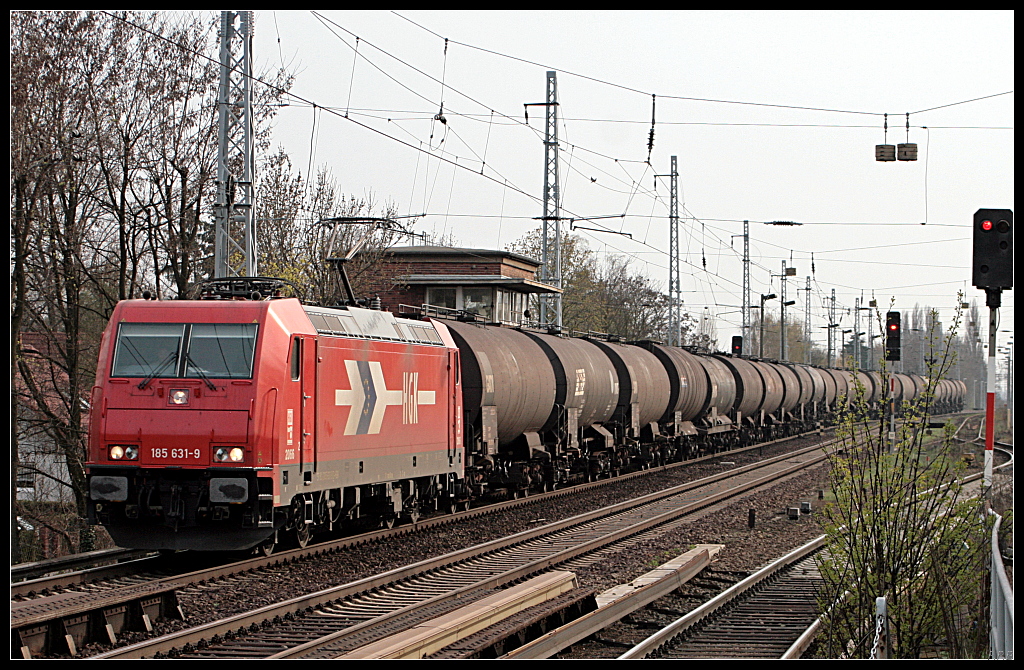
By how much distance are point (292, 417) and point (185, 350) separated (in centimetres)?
152

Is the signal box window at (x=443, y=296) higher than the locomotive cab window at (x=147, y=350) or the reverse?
higher

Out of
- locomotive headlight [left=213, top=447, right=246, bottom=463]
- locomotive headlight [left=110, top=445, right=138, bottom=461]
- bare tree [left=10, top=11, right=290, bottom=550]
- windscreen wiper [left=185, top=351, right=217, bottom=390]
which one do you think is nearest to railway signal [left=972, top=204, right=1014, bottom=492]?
locomotive headlight [left=213, top=447, right=246, bottom=463]

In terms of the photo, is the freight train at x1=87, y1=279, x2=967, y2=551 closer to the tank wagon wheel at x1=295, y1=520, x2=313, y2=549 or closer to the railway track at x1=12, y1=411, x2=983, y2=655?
the tank wagon wheel at x1=295, y1=520, x2=313, y2=549

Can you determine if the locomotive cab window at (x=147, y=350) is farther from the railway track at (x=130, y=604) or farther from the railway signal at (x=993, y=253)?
the railway signal at (x=993, y=253)

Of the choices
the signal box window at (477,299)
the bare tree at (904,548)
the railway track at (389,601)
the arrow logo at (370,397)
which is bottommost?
the railway track at (389,601)

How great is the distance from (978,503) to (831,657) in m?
2.54

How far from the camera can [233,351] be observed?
41.7 feet

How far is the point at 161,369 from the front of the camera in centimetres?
1271

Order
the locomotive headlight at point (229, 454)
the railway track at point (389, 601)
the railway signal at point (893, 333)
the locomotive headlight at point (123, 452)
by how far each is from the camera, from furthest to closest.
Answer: the railway signal at point (893, 333) → the locomotive headlight at point (123, 452) → the locomotive headlight at point (229, 454) → the railway track at point (389, 601)

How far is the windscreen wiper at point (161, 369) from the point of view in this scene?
41.5 ft

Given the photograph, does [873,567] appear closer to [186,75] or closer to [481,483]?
[481,483]

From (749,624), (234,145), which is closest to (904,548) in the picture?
(749,624)

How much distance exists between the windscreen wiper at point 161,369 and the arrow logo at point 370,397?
2256 mm

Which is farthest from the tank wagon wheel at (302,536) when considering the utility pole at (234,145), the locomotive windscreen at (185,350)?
the utility pole at (234,145)
